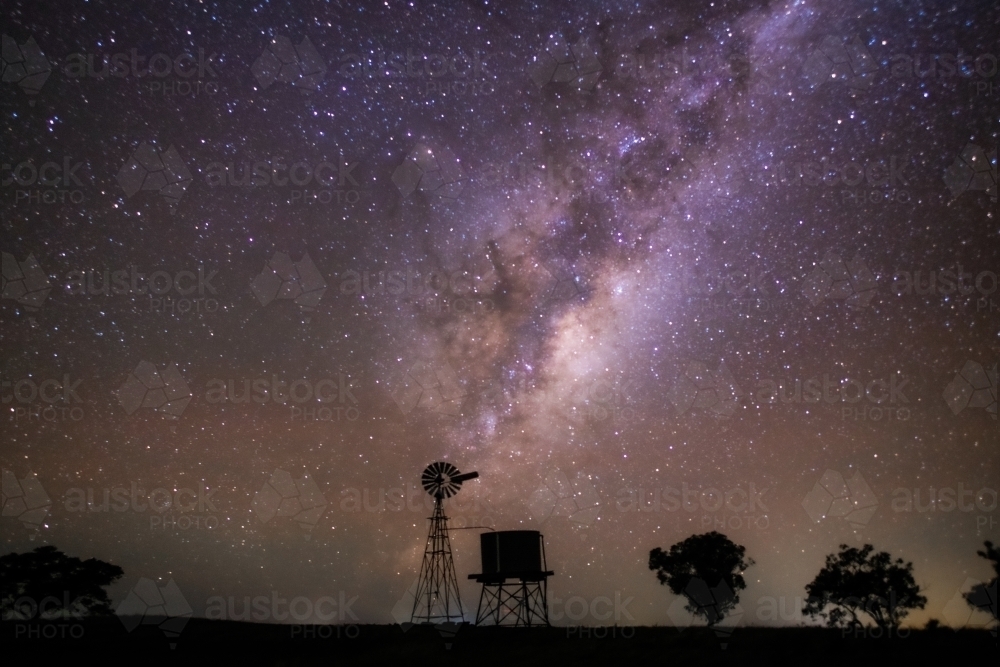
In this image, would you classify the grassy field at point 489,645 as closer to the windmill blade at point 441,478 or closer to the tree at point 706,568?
the windmill blade at point 441,478

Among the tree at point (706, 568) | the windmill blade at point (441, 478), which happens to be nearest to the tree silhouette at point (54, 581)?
the windmill blade at point (441, 478)

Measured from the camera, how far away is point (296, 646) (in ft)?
103

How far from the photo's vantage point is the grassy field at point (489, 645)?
2431 centimetres

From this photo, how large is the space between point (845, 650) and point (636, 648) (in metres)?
6.67

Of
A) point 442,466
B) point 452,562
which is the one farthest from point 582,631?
point 442,466

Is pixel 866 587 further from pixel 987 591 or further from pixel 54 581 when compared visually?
pixel 54 581

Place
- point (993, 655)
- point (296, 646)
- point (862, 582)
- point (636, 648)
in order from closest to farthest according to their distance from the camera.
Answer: point (993, 655), point (636, 648), point (296, 646), point (862, 582)

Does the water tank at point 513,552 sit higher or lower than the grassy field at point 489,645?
higher

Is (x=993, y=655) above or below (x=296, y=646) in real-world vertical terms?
below

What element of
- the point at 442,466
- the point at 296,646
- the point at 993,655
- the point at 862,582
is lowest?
the point at 993,655

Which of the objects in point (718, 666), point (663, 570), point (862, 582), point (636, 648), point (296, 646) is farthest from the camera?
point (663, 570)

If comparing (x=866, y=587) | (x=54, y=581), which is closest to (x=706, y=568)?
(x=866, y=587)

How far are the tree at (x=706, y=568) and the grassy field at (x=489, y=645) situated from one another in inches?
973

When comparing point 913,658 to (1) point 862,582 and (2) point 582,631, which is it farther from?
(1) point 862,582
